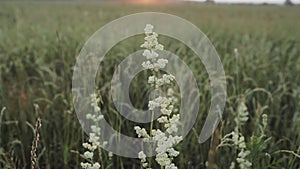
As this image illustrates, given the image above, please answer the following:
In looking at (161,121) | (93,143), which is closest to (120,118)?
(93,143)

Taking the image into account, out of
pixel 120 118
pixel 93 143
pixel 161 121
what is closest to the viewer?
pixel 161 121

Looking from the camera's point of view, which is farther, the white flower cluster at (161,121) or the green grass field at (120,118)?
the green grass field at (120,118)

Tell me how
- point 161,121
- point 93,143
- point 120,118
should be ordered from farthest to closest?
point 120,118 < point 93,143 < point 161,121

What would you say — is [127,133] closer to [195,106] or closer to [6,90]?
[195,106]

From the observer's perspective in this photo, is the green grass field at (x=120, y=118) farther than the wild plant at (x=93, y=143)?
Yes

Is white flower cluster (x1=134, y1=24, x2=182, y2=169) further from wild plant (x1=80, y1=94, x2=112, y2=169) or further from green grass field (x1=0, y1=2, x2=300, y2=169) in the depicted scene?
green grass field (x1=0, y1=2, x2=300, y2=169)

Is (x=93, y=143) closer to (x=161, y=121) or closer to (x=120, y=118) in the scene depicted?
(x=161, y=121)

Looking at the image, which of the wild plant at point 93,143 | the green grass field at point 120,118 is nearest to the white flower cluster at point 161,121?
the wild plant at point 93,143

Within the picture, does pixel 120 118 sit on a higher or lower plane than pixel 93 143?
higher

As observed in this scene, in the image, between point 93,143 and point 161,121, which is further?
point 93,143

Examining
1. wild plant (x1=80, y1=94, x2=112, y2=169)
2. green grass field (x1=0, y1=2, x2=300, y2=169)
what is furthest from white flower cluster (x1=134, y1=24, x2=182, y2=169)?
green grass field (x1=0, y1=2, x2=300, y2=169)

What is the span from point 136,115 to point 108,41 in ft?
6.34

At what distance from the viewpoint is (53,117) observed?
260cm

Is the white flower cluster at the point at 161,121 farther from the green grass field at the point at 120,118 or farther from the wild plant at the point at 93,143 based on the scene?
the green grass field at the point at 120,118
